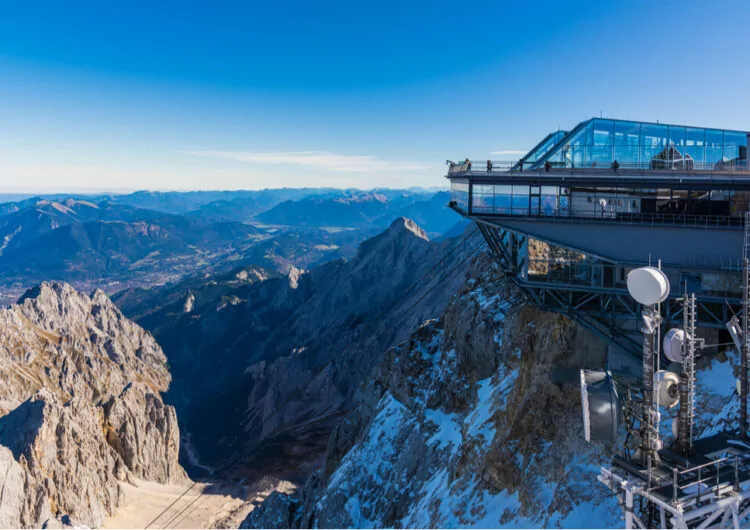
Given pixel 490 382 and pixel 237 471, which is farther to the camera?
pixel 237 471

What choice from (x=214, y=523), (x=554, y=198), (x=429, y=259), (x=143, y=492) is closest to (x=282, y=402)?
(x=143, y=492)

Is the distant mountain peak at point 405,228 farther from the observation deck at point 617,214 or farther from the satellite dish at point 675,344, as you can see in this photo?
the satellite dish at point 675,344

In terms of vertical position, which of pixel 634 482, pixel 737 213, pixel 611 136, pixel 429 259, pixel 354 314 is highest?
pixel 611 136

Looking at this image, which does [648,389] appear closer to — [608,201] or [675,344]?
[675,344]

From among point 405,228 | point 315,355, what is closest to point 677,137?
point 315,355

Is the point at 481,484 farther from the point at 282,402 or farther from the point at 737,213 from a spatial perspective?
the point at 282,402
